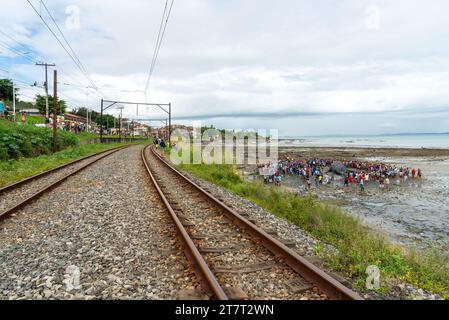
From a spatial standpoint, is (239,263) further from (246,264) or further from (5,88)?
(5,88)

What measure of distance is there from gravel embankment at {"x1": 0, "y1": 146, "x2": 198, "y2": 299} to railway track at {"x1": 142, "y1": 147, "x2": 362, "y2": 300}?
352mm

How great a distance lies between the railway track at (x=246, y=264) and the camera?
3.79 m

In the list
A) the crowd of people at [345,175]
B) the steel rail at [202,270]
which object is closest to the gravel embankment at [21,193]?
the steel rail at [202,270]

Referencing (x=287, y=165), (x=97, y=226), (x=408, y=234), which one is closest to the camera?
(x=97, y=226)

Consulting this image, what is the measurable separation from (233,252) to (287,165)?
33.0m

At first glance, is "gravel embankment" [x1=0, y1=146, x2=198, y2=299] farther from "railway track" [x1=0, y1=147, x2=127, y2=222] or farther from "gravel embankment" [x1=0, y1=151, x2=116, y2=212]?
"gravel embankment" [x1=0, y1=151, x2=116, y2=212]

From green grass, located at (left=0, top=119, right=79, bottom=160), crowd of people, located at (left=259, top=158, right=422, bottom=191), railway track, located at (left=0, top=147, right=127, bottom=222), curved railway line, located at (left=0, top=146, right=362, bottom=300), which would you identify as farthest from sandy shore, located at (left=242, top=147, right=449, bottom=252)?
green grass, located at (left=0, top=119, right=79, bottom=160)

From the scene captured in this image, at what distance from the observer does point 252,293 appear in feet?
12.6

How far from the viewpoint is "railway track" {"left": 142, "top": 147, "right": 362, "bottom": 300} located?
12.5ft

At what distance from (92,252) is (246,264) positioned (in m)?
2.53

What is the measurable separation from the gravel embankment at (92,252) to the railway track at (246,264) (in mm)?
352

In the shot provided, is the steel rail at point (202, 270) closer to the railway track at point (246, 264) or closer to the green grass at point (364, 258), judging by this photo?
the railway track at point (246, 264)
